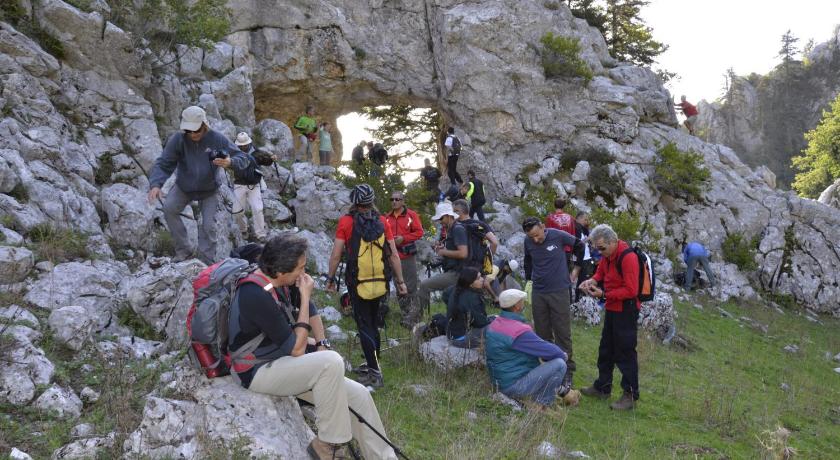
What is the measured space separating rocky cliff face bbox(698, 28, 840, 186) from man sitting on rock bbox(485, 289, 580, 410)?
52892 mm

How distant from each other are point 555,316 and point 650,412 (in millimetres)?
1600

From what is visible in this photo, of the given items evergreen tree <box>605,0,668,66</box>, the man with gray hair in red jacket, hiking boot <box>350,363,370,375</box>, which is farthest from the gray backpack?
evergreen tree <box>605,0,668,66</box>

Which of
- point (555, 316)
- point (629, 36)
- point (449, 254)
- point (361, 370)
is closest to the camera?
point (361, 370)

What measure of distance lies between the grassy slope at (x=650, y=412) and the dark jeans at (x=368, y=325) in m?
0.40

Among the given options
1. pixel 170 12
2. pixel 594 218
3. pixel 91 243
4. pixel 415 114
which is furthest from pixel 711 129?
pixel 91 243

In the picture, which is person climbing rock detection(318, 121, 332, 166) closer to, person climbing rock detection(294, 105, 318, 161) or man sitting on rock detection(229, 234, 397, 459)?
person climbing rock detection(294, 105, 318, 161)

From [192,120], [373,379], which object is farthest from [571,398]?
[192,120]

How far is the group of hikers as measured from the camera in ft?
13.7

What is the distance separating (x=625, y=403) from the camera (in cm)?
711

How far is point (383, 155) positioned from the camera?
17.6 meters

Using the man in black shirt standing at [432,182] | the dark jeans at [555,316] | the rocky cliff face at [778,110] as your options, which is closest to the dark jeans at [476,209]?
the man in black shirt standing at [432,182]

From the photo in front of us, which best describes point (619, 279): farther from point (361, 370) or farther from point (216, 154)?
point (216, 154)

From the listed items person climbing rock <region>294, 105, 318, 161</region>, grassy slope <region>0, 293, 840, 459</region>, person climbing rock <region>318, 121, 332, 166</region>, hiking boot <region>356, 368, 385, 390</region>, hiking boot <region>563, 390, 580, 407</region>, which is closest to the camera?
grassy slope <region>0, 293, 840, 459</region>

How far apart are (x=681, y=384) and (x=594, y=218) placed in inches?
349
